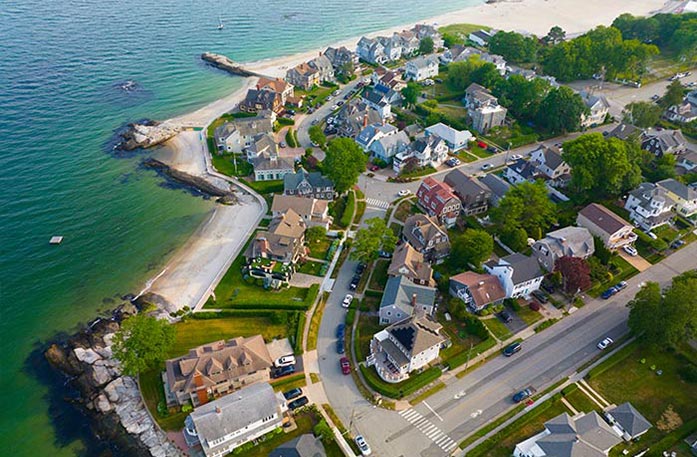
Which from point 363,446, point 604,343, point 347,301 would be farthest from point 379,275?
point 604,343

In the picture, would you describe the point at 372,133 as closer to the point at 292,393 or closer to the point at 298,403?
the point at 292,393

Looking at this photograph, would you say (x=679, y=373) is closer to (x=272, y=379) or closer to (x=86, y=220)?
(x=272, y=379)

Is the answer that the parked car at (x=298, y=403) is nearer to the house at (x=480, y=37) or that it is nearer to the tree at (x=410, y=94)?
the tree at (x=410, y=94)

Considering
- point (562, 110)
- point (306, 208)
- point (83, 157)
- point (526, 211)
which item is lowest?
point (83, 157)

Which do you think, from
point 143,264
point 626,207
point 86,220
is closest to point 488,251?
point 626,207

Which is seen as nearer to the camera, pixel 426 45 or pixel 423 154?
pixel 423 154

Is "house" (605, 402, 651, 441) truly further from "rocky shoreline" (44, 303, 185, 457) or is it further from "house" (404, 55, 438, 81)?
"house" (404, 55, 438, 81)

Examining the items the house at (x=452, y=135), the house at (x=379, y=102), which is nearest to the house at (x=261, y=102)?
the house at (x=379, y=102)

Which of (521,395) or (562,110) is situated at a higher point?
(562,110)
